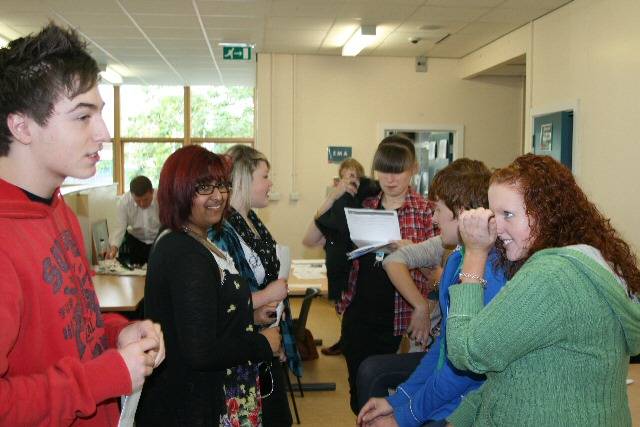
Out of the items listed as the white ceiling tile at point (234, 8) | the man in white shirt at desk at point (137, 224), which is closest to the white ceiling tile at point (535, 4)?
the white ceiling tile at point (234, 8)

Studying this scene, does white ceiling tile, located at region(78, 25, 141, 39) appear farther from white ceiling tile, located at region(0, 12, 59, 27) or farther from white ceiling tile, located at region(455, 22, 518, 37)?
white ceiling tile, located at region(455, 22, 518, 37)

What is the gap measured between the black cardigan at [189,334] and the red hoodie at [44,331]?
0.47 metres

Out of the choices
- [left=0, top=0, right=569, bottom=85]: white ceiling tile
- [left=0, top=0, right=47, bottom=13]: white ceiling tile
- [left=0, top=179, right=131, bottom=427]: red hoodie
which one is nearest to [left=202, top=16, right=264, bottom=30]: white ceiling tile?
[left=0, top=0, right=569, bottom=85]: white ceiling tile

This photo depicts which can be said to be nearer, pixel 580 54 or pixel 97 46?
pixel 580 54

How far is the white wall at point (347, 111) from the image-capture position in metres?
7.92

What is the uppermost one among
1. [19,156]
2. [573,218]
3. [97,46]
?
[97,46]

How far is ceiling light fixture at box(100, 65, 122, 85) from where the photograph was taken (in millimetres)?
9089

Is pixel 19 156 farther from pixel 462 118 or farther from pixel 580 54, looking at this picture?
pixel 462 118

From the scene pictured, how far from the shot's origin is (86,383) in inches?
40.0

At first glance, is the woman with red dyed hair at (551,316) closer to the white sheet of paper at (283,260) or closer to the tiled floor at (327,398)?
the white sheet of paper at (283,260)

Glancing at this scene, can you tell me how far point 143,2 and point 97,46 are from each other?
2.22 m

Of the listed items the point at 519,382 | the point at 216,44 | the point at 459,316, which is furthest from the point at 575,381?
the point at 216,44

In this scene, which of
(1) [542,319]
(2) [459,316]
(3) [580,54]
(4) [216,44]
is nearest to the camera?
(1) [542,319]

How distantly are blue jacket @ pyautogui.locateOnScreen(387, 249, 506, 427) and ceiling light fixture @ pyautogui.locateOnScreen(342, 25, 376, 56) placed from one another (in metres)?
4.95
